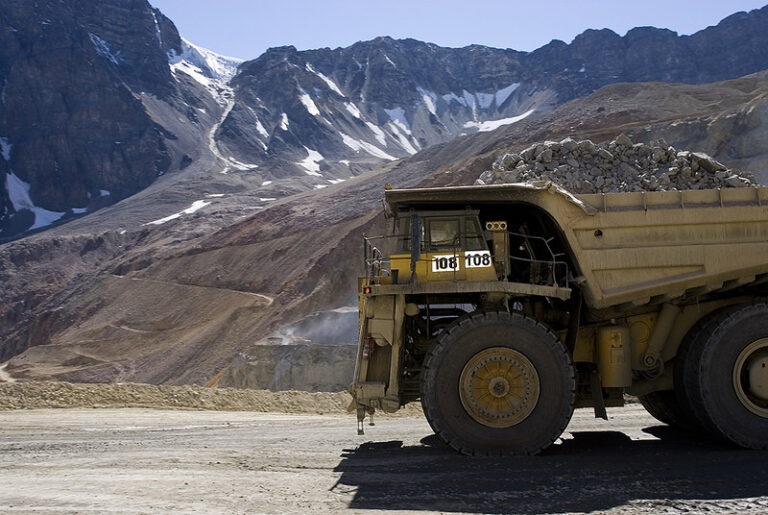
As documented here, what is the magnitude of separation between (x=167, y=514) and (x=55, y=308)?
5769 cm

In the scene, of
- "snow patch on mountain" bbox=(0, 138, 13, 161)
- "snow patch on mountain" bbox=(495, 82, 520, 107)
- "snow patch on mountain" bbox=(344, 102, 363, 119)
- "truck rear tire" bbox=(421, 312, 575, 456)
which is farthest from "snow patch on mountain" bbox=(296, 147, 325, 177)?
"truck rear tire" bbox=(421, 312, 575, 456)

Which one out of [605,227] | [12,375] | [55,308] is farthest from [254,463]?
[55,308]

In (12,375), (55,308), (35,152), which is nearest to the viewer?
(12,375)

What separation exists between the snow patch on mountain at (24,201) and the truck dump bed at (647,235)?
3693 inches

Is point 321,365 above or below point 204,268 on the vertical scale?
below

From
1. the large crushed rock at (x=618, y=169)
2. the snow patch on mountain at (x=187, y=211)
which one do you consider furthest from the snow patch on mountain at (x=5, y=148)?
the large crushed rock at (x=618, y=169)

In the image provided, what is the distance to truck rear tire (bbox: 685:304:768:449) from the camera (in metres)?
7.21

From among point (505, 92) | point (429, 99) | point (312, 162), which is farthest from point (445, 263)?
point (505, 92)

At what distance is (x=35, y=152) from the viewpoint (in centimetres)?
9681

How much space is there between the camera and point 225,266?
171 feet

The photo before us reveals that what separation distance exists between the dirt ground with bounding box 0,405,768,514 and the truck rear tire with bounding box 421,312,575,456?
0.80 ft

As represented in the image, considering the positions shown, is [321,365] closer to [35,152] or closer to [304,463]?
[304,463]

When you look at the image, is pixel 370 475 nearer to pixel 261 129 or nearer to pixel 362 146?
pixel 362 146

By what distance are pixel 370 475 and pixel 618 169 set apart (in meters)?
19.7
